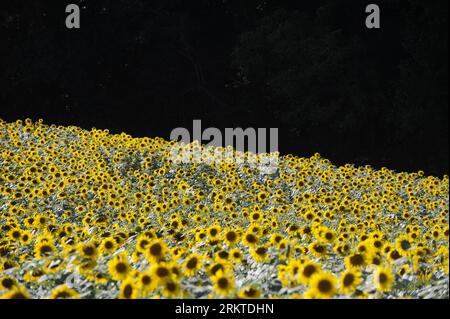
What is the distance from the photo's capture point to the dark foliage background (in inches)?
768

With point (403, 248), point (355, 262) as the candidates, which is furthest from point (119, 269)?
point (403, 248)

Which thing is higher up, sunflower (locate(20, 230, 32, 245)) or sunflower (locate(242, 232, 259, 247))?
sunflower (locate(242, 232, 259, 247))

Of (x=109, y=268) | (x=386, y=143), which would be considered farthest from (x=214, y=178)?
(x=386, y=143)

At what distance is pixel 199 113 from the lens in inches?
934

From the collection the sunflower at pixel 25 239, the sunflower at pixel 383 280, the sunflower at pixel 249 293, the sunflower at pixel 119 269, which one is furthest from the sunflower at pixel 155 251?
the sunflower at pixel 25 239

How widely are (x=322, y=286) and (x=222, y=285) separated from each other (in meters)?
0.47

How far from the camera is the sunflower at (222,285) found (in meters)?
3.22

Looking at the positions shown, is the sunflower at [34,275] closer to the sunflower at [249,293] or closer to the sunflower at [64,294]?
the sunflower at [64,294]

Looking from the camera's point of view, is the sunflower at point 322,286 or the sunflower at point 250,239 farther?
the sunflower at point 250,239

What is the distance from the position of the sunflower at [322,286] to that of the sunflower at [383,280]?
27 centimetres

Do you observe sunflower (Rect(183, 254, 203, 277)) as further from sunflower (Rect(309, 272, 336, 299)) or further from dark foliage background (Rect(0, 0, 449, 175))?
dark foliage background (Rect(0, 0, 449, 175))

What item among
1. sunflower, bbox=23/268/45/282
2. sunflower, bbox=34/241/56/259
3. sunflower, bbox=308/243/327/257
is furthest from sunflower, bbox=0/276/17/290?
sunflower, bbox=308/243/327/257
